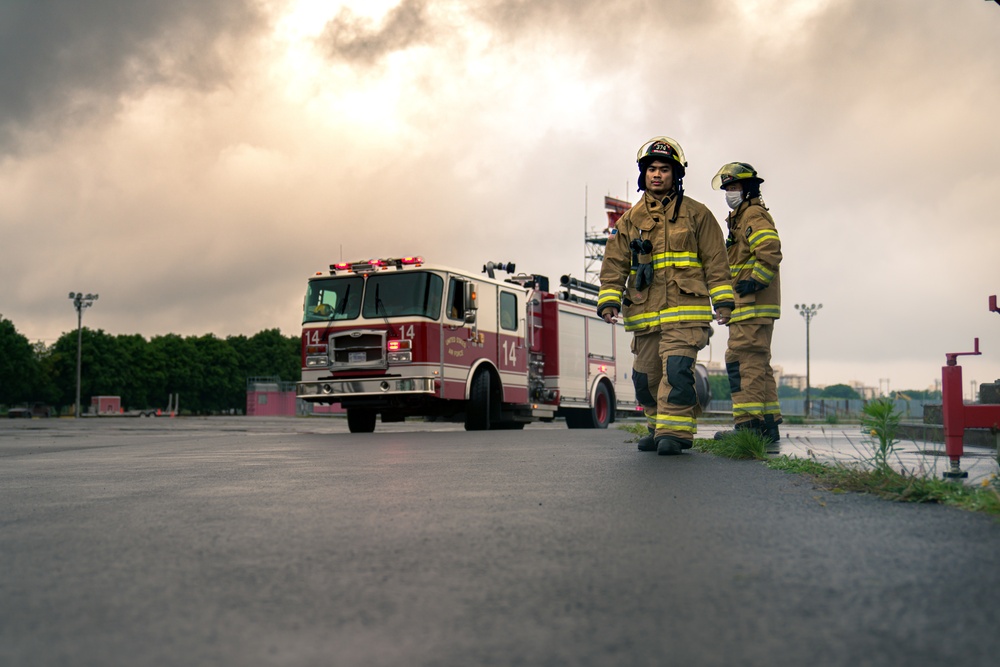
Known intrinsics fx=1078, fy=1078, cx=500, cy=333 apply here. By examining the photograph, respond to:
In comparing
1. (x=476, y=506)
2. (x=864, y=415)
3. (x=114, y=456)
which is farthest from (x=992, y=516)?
(x=114, y=456)

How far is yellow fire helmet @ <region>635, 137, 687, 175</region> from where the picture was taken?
874 cm

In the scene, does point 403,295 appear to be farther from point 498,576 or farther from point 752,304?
point 498,576

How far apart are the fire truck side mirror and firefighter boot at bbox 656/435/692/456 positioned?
30.2ft

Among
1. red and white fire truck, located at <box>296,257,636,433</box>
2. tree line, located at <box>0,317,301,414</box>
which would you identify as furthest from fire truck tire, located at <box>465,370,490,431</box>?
tree line, located at <box>0,317,301,414</box>

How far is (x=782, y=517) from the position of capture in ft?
14.7

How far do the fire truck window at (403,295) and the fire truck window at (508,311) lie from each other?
2219 millimetres

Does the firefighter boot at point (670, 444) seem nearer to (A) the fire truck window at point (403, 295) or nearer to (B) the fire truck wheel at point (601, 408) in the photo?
(A) the fire truck window at point (403, 295)

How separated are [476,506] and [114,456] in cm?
652

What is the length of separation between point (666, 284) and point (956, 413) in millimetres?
2688

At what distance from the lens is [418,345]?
1648 cm

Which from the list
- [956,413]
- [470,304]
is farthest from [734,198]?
[470,304]

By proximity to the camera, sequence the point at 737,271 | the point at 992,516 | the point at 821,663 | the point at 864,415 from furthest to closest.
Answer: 1. the point at 737,271
2. the point at 864,415
3. the point at 992,516
4. the point at 821,663

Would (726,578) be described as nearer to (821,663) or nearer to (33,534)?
(821,663)

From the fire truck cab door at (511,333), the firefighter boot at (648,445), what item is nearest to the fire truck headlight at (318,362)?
the fire truck cab door at (511,333)
